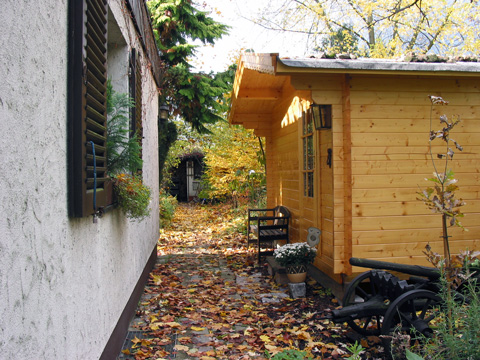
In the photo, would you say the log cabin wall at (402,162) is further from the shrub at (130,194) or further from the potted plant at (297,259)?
the shrub at (130,194)

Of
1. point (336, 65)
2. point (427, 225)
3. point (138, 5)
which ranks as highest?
point (138, 5)

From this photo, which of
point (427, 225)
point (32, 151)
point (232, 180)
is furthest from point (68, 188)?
point (232, 180)

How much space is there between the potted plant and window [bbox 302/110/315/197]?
0.96m

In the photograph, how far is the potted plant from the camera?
18.5 feet

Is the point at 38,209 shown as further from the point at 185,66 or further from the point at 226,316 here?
the point at 185,66

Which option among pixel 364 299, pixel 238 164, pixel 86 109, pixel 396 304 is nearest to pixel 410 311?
pixel 396 304

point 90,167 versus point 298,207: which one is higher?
point 90,167

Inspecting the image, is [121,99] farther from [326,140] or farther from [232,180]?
[232,180]

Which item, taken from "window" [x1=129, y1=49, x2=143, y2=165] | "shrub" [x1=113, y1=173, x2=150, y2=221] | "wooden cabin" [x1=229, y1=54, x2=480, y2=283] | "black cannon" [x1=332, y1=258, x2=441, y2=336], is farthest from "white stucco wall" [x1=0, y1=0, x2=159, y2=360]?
"wooden cabin" [x1=229, y1=54, x2=480, y2=283]

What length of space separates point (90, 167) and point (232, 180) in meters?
13.4

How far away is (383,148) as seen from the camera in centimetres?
518

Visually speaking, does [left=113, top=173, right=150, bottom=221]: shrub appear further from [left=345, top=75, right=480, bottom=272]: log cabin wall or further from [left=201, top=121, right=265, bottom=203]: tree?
[left=201, top=121, right=265, bottom=203]: tree

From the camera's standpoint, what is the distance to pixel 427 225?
5273 mm

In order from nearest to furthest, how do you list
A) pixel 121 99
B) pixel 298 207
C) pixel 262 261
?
pixel 121 99 < pixel 298 207 < pixel 262 261
